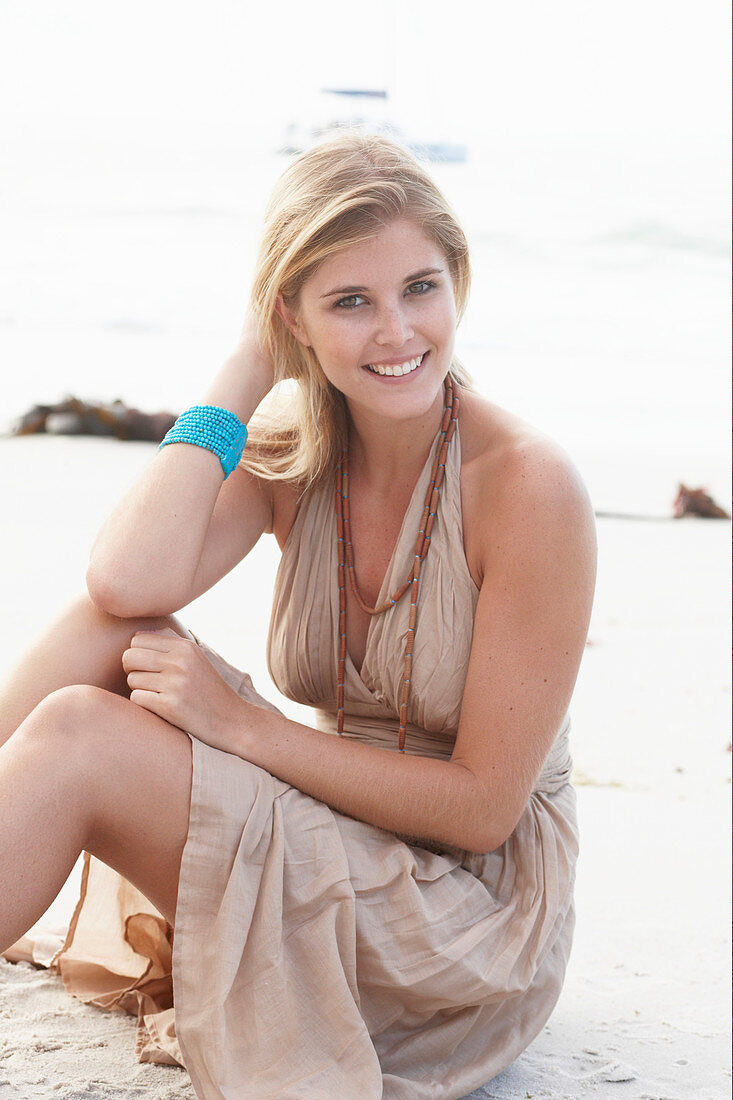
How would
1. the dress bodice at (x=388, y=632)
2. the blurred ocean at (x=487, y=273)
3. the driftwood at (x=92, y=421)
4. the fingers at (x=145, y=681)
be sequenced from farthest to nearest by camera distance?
the blurred ocean at (x=487, y=273)
the driftwood at (x=92, y=421)
the dress bodice at (x=388, y=632)
the fingers at (x=145, y=681)

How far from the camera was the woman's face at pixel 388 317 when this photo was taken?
6.49ft

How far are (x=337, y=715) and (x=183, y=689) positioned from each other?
51cm

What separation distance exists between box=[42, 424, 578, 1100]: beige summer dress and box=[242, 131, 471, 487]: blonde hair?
0.12 meters

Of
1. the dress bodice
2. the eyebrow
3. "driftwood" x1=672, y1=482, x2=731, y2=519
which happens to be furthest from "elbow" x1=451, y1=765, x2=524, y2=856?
"driftwood" x1=672, y1=482, x2=731, y2=519

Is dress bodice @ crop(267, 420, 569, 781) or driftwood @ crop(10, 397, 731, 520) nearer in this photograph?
dress bodice @ crop(267, 420, 569, 781)

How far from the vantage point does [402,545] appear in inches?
85.0

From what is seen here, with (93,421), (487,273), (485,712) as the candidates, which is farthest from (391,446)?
(487,273)

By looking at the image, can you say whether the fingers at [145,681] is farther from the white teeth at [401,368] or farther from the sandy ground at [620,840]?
the white teeth at [401,368]

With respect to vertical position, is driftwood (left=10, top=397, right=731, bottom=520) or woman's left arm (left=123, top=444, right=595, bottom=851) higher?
woman's left arm (left=123, top=444, right=595, bottom=851)

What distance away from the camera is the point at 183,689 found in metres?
1.82

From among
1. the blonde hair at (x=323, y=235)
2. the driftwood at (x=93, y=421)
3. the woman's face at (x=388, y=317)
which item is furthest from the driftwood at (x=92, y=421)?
the woman's face at (x=388, y=317)

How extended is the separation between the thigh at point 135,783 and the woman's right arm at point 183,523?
0.26m

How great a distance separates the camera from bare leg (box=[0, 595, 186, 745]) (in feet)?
6.41

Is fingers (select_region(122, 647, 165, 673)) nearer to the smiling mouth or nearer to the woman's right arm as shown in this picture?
the woman's right arm
